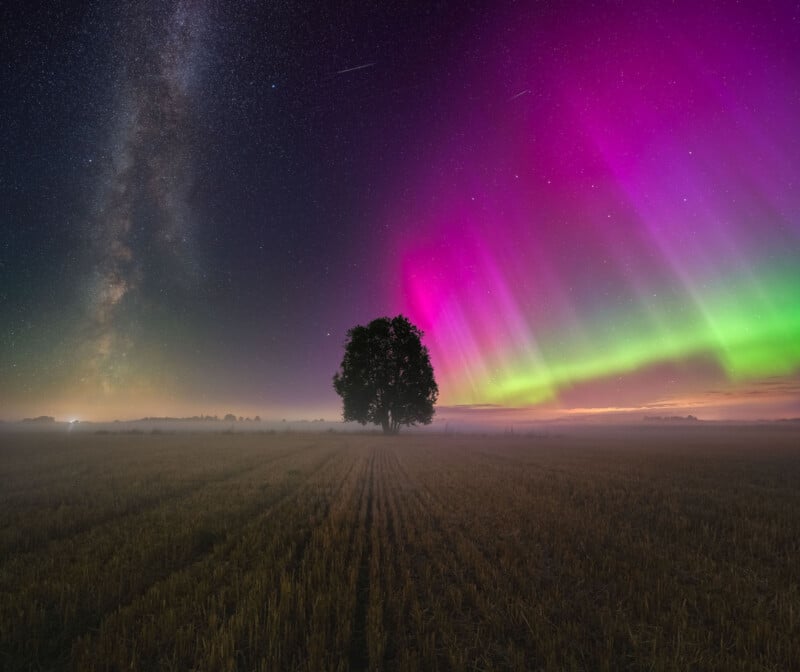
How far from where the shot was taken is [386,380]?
56031 mm

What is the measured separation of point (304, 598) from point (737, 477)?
22.2 metres

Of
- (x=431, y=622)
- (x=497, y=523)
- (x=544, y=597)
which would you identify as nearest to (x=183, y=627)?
(x=431, y=622)

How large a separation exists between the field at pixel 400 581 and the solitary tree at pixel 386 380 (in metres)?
41.0

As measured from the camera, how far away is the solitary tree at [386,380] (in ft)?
181

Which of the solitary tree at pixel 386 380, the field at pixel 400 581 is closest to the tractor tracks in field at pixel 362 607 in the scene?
the field at pixel 400 581

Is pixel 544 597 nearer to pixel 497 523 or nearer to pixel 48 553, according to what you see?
pixel 497 523

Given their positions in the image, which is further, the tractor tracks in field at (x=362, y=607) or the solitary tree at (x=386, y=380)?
the solitary tree at (x=386, y=380)

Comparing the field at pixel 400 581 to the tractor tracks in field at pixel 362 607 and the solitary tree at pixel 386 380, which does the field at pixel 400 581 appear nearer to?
the tractor tracks in field at pixel 362 607

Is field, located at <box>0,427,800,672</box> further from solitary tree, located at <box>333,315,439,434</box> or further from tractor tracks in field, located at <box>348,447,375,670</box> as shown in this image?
solitary tree, located at <box>333,315,439,434</box>

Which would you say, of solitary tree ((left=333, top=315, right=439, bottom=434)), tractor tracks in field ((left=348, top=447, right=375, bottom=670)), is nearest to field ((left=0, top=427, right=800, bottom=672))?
tractor tracks in field ((left=348, top=447, right=375, bottom=670))

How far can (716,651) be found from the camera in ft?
14.6

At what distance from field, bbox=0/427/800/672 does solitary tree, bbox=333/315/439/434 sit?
4103 centimetres

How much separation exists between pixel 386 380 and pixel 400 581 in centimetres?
4976

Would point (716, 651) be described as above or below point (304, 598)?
below
